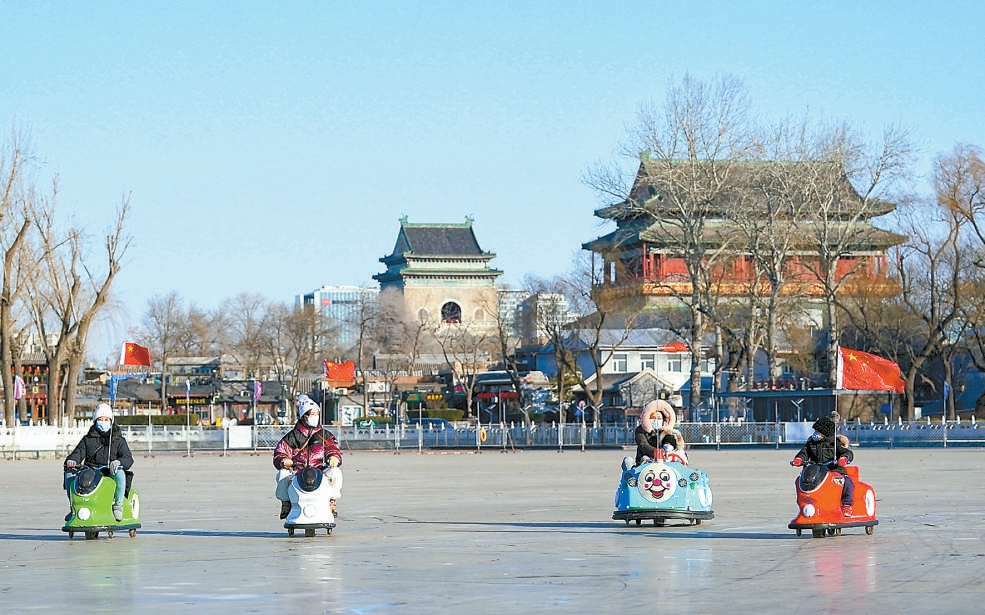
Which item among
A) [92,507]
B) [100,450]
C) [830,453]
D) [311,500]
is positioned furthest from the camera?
[100,450]

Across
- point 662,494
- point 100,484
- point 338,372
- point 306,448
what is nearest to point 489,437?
point 338,372

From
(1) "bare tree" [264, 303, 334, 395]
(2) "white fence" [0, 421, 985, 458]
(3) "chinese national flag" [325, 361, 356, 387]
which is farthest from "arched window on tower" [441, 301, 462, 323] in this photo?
(2) "white fence" [0, 421, 985, 458]

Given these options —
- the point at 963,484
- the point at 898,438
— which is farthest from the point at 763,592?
the point at 898,438

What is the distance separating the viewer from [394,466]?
144ft

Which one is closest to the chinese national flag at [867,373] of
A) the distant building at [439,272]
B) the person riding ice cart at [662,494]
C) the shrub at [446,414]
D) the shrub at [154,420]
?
the person riding ice cart at [662,494]

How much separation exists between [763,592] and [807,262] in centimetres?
6179

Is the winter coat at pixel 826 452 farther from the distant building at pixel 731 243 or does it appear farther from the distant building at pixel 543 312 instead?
the distant building at pixel 543 312

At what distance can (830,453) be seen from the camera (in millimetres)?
17047

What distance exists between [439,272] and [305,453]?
475ft

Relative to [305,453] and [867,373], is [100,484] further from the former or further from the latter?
[867,373]

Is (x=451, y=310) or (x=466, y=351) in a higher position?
(x=451, y=310)

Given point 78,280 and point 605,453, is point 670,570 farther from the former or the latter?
point 78,280

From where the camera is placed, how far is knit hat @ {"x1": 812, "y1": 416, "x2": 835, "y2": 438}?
17.1 metres

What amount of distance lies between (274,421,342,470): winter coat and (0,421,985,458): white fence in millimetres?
39228
